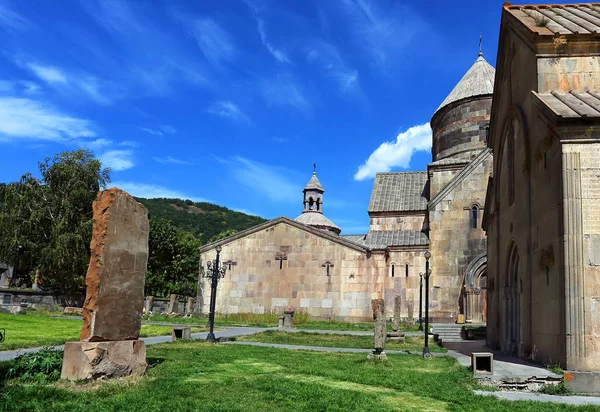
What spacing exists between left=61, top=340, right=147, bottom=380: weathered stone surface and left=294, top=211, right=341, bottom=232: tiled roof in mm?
32106

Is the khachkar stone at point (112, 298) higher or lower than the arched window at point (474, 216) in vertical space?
lower

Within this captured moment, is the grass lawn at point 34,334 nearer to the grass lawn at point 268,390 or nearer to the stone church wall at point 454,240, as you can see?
the grass lawn at point 268,390

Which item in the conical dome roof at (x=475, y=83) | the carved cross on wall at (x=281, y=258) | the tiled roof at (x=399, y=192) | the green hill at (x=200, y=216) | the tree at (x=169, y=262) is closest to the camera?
the conical dome roof at (x=475, y=83)

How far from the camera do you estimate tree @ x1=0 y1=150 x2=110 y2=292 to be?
99.7 ft

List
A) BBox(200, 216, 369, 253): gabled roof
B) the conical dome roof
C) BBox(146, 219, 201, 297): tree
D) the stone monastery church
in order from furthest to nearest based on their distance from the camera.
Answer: BBox(146, 219, 201, 297): tree < the conical dome roof < BBox(200, 216, 369, 253): gabled roof < the stone monastery church

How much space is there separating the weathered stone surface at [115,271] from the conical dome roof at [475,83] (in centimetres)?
2461

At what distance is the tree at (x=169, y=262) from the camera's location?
46969 millimetres

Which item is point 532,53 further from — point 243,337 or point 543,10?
point 243,337

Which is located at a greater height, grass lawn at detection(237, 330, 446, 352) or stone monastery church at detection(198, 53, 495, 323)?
stone monastery church at detection(198, 53, 495, 323)

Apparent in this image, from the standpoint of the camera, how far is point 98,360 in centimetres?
733

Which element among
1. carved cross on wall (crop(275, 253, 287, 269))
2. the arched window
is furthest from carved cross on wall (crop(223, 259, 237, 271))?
the arched window

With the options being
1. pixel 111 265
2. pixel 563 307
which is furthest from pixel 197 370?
pixel 563 307

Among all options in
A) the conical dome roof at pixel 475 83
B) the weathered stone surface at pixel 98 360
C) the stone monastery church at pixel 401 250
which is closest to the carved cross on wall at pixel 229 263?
the stone monastery church at pixel 401 250

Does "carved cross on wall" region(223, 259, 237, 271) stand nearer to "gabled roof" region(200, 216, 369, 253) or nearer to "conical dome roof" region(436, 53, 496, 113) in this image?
"gabled roof" region(200, 216, 369, 253)
